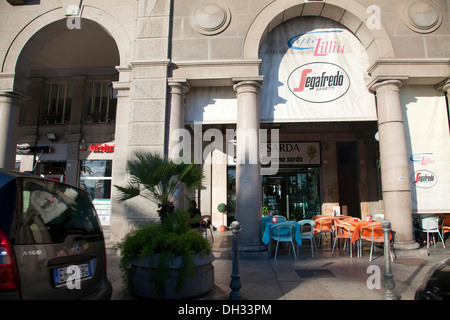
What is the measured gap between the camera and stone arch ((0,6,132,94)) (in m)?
8.94

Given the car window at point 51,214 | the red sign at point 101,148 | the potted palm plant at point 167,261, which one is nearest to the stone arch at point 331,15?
the potted palm plant at point 167,261

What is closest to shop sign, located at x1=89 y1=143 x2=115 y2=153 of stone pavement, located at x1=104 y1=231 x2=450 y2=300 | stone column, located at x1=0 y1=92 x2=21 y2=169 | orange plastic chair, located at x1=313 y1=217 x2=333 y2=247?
stone column, located at x1=0 y1=92 x2=21 y2=169

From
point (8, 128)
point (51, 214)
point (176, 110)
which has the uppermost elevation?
point (176, 110)

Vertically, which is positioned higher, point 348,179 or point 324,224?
point 348,179

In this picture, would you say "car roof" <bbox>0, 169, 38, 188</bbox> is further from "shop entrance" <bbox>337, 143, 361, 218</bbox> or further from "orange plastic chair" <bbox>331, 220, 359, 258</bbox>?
→ "shop entrance" <bbox>337, 143, 361, 218</bbox>

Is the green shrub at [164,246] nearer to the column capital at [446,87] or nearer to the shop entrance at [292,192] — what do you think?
the column capital at [446,87]

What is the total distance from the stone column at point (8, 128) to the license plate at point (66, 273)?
823 cm

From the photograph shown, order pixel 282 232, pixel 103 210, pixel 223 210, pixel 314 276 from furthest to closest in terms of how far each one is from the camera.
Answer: pixel 103 210 → pixel 223 210 → pixel 282 232 → pixel 314 276

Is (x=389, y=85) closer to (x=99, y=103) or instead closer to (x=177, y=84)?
(x=177, y=84)

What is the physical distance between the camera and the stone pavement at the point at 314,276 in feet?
15.3

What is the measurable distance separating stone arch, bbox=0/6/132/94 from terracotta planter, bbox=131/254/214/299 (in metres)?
6.90

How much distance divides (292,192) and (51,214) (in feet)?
42.0

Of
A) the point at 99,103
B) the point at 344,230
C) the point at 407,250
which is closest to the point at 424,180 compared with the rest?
the point at 407,250

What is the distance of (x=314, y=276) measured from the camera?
18.8 feet
